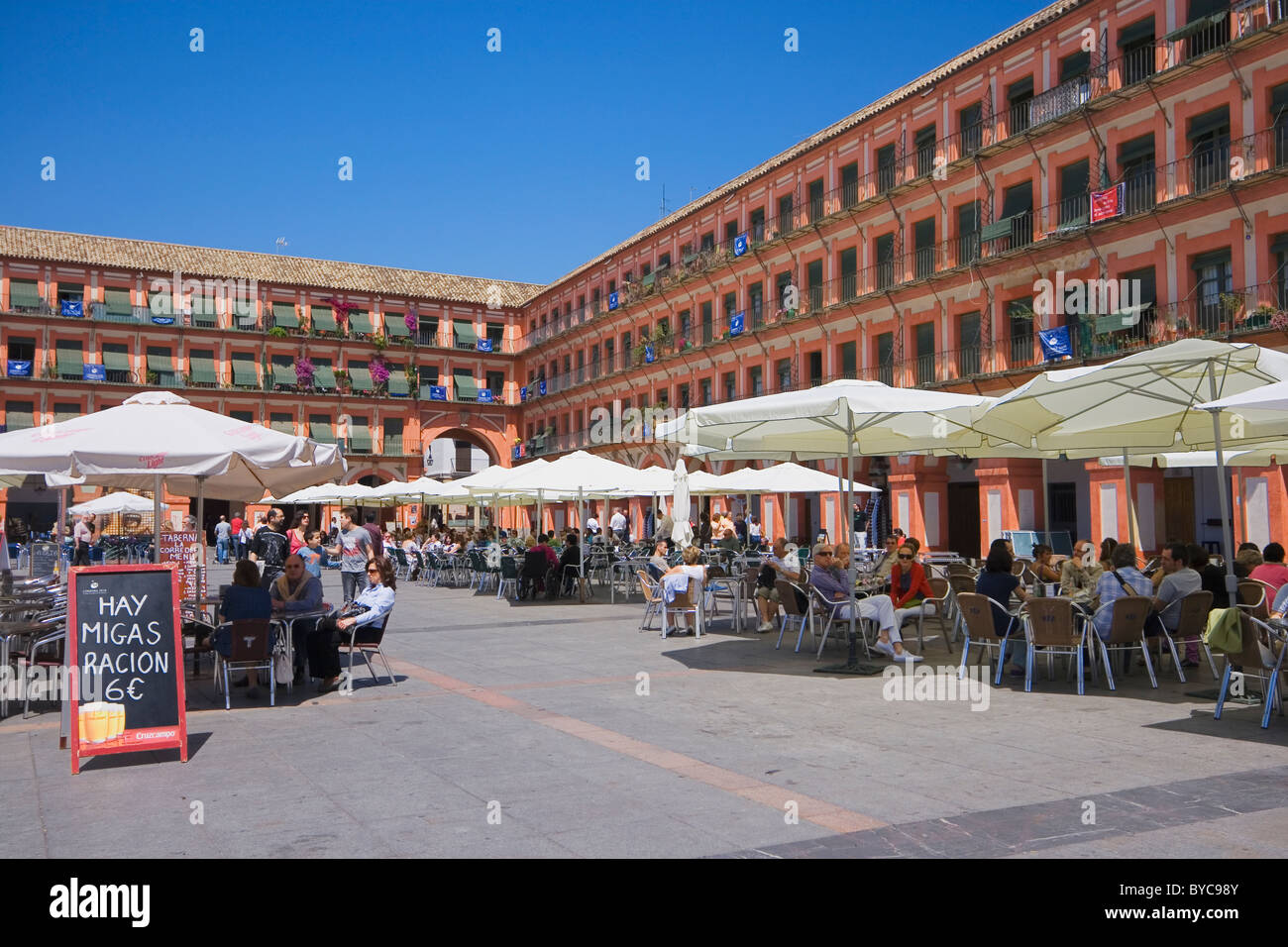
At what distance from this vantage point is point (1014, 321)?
88.8 feet

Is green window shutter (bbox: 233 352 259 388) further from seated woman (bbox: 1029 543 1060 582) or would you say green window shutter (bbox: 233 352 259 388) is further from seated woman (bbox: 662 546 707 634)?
seated woman (bbox: 1029 543 1060 582)

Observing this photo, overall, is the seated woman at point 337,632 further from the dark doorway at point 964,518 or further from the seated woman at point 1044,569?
the dark doorway at point 964,518

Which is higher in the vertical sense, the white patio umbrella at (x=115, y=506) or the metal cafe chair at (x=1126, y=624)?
the white patio umbrella at (x=115, y=506)

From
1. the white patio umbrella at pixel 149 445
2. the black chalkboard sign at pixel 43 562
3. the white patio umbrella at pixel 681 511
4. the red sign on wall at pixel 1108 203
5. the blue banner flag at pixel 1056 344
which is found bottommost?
the black chalkboard sign at pixel 43 562

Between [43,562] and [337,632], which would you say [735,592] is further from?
[43,562]

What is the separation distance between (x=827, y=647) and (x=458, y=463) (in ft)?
159

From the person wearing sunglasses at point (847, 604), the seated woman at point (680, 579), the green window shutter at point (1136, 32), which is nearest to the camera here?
the person wearing sunglasses at point (847, 604)

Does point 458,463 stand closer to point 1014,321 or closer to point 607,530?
point 607,530

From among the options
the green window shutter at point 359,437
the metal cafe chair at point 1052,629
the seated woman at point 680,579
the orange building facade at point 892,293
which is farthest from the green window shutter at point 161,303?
the metal cafe chair at point 1052,629

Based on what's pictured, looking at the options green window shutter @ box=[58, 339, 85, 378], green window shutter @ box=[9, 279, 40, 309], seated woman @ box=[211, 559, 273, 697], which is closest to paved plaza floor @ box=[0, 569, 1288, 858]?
seated woman @ box=[211, 559, 273, 697]

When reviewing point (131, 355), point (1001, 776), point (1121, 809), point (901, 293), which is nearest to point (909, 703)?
point (1001, 776)

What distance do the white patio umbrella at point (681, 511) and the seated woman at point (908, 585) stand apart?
4.81m

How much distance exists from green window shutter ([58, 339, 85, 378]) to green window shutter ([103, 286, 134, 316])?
227 centimetres

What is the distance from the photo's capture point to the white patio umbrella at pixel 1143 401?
8492 millimetres
